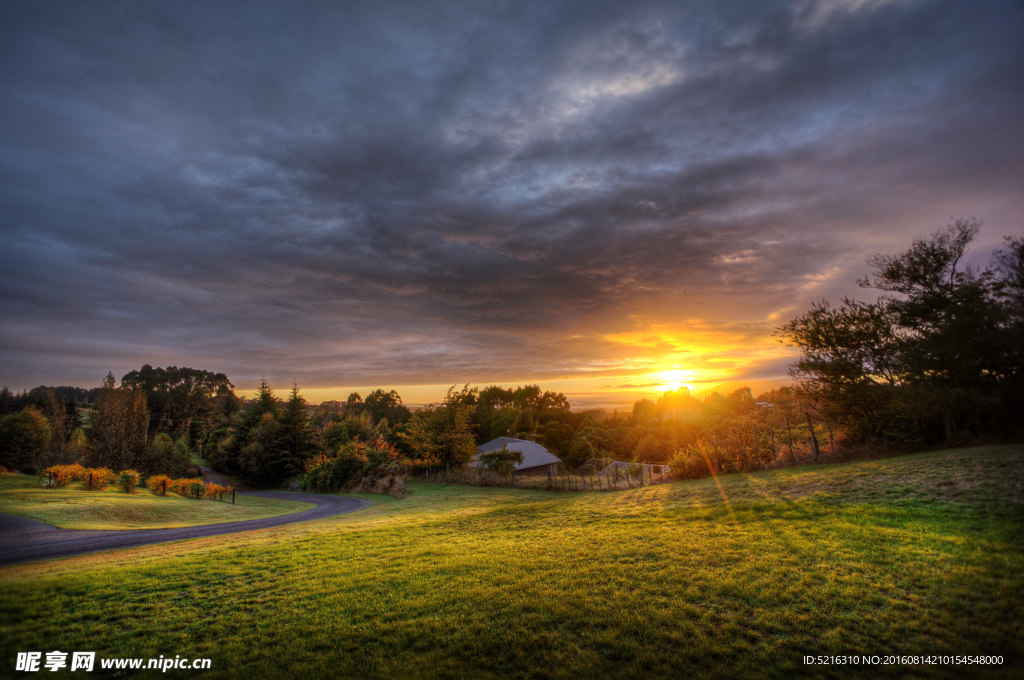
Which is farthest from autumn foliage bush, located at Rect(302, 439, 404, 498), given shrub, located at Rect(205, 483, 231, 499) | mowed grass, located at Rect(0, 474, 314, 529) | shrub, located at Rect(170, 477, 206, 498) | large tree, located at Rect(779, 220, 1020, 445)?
large tree, located at Rect(779, 220, 1020, 445)

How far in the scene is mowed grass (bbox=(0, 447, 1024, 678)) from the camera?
4301mm

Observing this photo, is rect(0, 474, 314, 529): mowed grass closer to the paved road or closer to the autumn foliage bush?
the paved road

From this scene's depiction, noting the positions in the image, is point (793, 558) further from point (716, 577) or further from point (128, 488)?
point (128, 488)

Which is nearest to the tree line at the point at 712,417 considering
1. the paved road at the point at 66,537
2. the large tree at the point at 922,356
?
the large tree at the point at 922,356

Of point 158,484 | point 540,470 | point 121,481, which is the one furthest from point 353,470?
point 540,470

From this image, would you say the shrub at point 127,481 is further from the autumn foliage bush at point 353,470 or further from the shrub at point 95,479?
the autumn foliage bush at point 353,470

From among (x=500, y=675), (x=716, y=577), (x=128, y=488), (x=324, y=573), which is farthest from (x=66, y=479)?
(x=716, y=577)

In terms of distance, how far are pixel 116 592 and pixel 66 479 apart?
66.4 feet

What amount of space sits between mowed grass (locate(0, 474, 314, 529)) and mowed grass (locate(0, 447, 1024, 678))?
5768 mm

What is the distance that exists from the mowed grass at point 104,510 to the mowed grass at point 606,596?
577 centimetres

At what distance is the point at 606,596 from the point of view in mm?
5855

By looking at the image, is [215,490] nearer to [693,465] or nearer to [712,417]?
[693,465]

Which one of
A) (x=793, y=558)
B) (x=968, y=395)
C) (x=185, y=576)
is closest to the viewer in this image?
(x=793, y=558)

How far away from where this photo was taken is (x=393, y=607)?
5871 millimetres
